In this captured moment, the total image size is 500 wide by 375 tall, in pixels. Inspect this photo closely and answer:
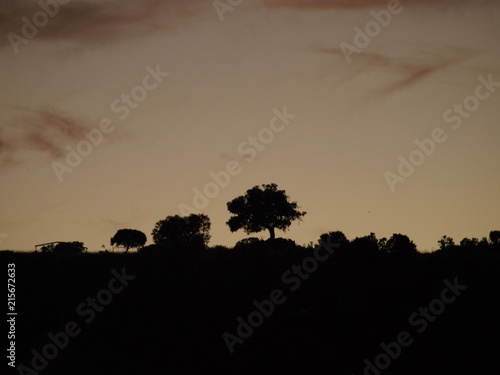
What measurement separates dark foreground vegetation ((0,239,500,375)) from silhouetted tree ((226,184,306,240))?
39981mm

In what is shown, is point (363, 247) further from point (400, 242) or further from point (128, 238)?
point (128, 238)

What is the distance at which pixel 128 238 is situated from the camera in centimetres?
15488

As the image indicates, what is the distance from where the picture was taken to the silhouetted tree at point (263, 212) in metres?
104

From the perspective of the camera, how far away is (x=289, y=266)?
189ft

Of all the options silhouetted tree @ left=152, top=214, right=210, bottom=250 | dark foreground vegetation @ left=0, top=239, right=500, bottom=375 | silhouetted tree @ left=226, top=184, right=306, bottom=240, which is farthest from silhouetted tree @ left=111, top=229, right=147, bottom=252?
dark foreground vegetation @ left=0, top=239, right=500, bottom=375

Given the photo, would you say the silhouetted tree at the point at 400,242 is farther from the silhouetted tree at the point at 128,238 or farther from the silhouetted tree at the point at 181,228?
the silhouetted tree at the point at 128,238

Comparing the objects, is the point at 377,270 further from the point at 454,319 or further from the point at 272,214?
the point at 272,214

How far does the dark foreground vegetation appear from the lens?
38.9m

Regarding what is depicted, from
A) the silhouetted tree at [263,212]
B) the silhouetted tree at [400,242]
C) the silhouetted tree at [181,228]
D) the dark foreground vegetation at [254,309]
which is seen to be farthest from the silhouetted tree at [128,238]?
the dark foreground vegetation at [254,309]

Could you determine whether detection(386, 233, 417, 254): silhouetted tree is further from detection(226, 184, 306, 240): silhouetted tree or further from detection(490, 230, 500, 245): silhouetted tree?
detection(490, 230, 500, 245): silhouetted tree

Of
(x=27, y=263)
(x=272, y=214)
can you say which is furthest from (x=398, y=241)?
(x=27, y=263)

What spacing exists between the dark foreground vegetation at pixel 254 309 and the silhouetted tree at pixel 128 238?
93.3 meters

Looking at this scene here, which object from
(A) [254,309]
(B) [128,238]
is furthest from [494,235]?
(A) [254,309]

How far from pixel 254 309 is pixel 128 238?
112 meters
